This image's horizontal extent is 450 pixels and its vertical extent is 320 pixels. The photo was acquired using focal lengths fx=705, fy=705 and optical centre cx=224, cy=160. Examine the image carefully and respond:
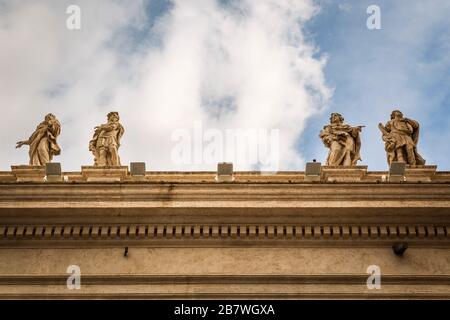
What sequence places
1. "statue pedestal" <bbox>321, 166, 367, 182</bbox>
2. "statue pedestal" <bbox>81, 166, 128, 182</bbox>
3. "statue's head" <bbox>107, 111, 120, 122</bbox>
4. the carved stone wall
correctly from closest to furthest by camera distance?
the carved stone wall
"statue pedestal" <bbox>321, 166, 367, 182</bbox>
"statue pedestal" <bbox>81, 166, 128, 182</bbox>
"statue's head" <bbox>107, 111, 120, 122</bbox>

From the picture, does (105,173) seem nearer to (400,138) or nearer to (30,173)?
(30,173)

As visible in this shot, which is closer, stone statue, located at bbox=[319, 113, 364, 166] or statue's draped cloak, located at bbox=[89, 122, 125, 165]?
stone statue, located at bbox=[319, 113, 364, 166]

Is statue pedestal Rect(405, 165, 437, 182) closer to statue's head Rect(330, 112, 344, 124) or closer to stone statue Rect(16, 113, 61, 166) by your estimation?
statue's head Rect(330, 112, 344, 124)

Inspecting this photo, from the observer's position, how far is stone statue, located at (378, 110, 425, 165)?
52.5 feet

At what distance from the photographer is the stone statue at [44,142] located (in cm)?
1628

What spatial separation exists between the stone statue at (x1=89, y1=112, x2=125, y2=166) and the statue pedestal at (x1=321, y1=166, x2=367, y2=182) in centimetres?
472

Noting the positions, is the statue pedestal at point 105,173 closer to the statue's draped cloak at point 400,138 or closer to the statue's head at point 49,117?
the statue's head at point 49,117

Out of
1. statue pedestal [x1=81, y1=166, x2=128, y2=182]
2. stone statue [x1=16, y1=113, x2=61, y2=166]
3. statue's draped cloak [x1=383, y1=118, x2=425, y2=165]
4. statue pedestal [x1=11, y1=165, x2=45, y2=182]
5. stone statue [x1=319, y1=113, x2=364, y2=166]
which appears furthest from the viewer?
stone statue [x1=16, y1=113, x2=61, y2=166]

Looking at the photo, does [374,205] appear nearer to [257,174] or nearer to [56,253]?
[257,174]

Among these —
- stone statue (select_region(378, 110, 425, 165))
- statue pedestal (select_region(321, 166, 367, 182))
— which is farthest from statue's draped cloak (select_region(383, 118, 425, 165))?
statue pedestal (select_region(321, 166, 367, 182))

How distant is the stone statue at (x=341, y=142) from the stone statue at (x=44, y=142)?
6345mm

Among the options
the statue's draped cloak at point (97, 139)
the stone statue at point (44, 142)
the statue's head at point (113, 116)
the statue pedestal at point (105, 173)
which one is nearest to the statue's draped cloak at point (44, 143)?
the stone statue at point (44, 142)
